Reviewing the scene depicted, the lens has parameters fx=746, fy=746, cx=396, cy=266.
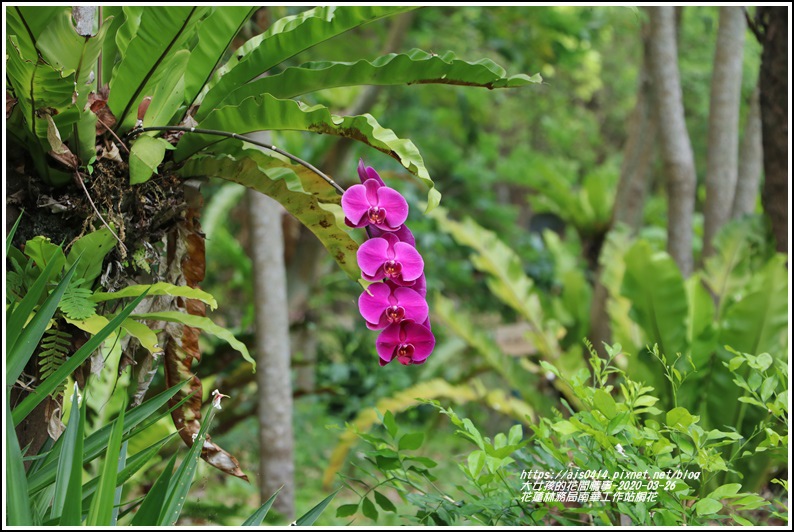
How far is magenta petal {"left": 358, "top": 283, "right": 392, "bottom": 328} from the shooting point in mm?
1017

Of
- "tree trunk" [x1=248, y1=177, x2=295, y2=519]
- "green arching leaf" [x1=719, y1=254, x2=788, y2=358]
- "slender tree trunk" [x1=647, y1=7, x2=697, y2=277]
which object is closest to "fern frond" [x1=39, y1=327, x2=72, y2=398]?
"tree trunk" [x1=248, y1=177, x2=295, y2=519]

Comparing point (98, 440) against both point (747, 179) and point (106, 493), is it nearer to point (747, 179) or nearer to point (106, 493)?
point (106, 493)

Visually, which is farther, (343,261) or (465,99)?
(465,99)

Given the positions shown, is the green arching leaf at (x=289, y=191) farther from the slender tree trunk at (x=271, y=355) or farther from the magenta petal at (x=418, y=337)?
the slender tree trunk at (x=271, y=355)

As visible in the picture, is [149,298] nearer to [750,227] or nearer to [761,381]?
[761,381]

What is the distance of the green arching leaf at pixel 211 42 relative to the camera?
1134 mm

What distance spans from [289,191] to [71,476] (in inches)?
20.6

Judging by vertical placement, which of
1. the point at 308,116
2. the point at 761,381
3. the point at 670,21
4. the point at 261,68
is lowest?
the point at 761,381

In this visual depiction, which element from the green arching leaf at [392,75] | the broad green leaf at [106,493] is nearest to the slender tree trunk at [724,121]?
the green arching leaf at [392,75]

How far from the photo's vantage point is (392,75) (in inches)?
42.9

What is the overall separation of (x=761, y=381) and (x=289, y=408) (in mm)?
2160

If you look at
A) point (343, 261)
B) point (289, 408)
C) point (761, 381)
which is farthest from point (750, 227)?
point (343, 261)

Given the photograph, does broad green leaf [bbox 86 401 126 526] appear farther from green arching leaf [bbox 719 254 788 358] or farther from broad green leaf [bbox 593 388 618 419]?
green arching leaf [bbox 719 254 788 358]

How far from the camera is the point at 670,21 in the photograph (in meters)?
4.12
